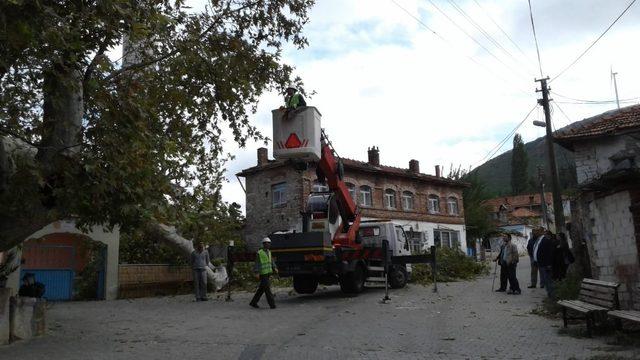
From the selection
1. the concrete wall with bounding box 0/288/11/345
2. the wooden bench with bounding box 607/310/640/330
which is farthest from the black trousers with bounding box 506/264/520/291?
the concrete wall with bounding box 0/288/11/345

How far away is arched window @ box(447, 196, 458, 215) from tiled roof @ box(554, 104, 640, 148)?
20.7 metres

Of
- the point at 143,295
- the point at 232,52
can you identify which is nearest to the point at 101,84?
the point at 232,52

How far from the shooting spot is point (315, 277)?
15531 millimetres

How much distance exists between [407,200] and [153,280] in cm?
2127

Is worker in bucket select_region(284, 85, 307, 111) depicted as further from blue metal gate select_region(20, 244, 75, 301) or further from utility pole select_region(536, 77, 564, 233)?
utility pole select_region(536, 77, 564, 233)

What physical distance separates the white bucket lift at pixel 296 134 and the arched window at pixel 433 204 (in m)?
26.2

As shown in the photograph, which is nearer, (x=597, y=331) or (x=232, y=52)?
(x=597, y=331)

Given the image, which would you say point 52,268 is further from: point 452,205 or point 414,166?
point 452,205

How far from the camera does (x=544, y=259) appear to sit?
1297 centimetres

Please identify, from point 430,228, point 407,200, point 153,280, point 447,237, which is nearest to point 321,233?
point 153,280

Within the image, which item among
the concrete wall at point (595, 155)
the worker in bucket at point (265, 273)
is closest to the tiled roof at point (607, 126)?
the concrete wall at point (595, 155)

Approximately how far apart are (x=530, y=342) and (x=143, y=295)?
13779 millimetres

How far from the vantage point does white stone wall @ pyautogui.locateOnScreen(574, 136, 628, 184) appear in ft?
56.0

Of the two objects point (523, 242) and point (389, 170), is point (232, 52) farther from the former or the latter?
point (523, 242)
